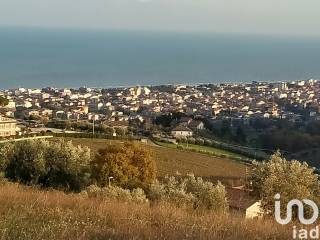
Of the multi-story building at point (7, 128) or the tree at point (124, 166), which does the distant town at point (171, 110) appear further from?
the tree at point (124, 166)

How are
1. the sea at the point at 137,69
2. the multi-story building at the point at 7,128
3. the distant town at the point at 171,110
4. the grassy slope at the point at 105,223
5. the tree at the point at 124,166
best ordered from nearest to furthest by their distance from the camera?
the grassy slope at the point at 105,223 < the tree at the point at 124,166 < the multi-story building at the point at 7,128 < the distant town at the point at 171,110 < the sea at the point at 137,69

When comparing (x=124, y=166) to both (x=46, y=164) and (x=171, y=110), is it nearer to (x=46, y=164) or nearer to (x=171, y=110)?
(x=46, y=164)

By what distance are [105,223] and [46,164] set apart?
12.2 m

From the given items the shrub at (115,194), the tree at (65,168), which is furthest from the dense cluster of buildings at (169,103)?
the shrub at (115,194)

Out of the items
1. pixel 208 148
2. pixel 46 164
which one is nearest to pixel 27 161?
pixel 46 164

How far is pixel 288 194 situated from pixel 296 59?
179341 millimetres

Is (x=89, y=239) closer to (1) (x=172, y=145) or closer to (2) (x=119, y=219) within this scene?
(2) (x=119, y=219)

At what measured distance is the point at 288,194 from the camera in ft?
45.8

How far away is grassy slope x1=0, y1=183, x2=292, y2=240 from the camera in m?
4.41

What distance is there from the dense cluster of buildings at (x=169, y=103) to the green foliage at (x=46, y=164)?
30364mm

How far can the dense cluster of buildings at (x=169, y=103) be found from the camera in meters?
60.8

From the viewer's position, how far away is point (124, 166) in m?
17.4

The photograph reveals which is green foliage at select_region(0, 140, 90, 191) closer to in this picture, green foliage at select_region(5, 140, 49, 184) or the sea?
green foliage at select_region(5, 140, 49, 184)

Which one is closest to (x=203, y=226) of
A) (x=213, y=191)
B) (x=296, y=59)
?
(x=213, y=191)
